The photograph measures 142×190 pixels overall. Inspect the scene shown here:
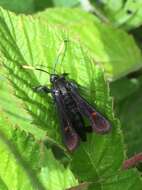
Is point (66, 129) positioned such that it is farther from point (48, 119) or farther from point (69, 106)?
point (69, 106)

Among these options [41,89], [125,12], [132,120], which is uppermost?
[125,12]

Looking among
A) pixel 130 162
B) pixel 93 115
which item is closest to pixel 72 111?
pixel 93 115

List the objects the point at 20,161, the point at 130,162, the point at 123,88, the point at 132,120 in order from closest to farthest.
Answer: the point at 20,161
the point at 130,162
the point at 132,120
the point at 123,88

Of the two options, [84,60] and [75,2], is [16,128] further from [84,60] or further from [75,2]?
[75,2]

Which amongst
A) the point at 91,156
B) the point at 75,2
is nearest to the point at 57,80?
the point at 91,156

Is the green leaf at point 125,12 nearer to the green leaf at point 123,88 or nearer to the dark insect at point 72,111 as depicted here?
the green leaf at point 123,88

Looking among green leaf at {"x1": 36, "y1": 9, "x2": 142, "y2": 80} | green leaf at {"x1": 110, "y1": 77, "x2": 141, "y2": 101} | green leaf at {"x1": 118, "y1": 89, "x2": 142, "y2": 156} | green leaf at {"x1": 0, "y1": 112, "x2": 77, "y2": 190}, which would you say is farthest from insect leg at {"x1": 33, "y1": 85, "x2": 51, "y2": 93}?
green leaf at {"x1": 110, "y1": 77, "x2": 141, "y2": 101}

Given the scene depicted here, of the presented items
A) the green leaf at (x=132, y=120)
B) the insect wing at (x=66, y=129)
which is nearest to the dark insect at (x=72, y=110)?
the insect wing at (x=66, y=129)
